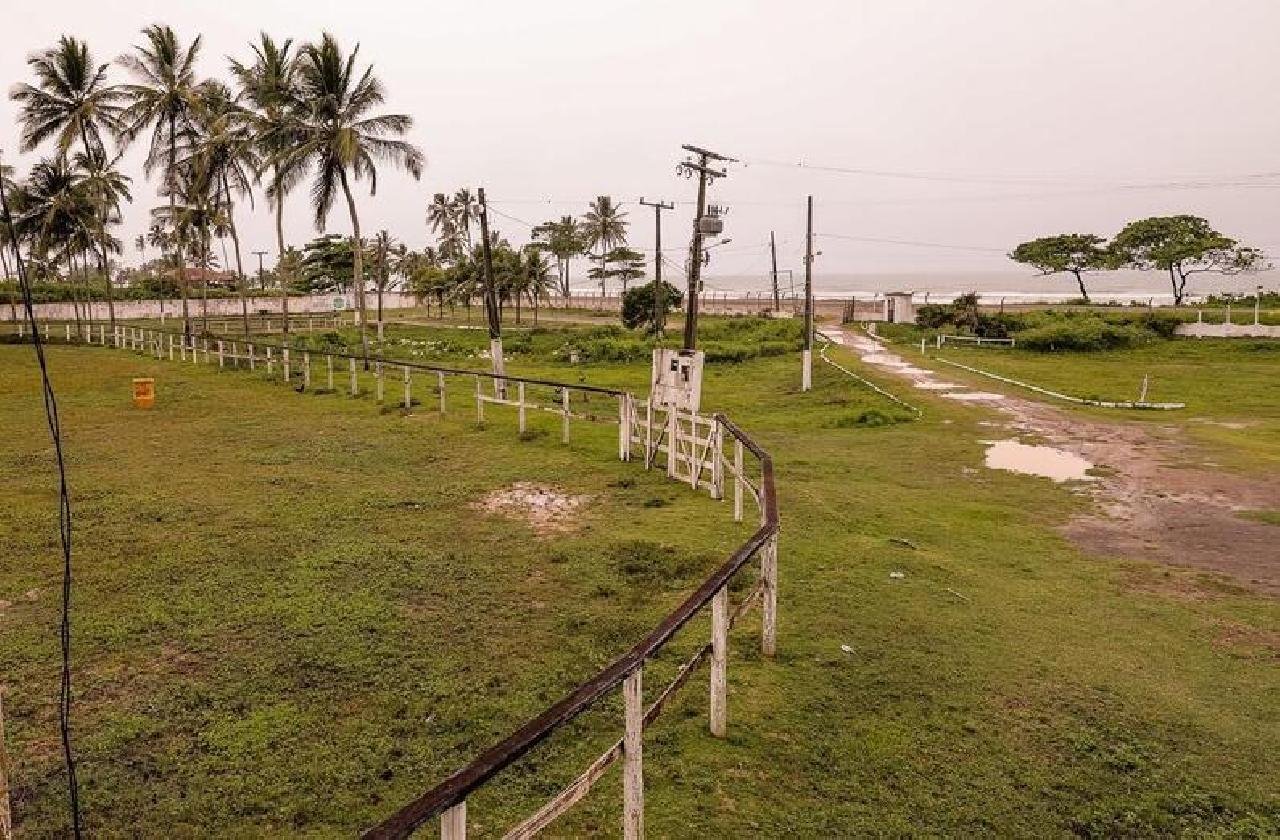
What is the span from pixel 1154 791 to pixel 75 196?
1766 inches

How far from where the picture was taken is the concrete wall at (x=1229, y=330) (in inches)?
1307

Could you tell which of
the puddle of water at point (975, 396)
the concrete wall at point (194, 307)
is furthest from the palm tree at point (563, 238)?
the puddle of water at point (975, 396)

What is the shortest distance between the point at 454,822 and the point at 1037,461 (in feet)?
45.6

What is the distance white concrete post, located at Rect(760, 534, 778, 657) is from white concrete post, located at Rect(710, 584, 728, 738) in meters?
0.84

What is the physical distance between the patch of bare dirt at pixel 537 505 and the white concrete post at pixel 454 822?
686 cm

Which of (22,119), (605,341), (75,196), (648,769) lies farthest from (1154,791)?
(75,196)

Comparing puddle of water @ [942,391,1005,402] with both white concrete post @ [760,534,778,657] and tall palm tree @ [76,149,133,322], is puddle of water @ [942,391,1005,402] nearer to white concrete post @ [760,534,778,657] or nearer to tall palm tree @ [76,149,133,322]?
white concrete post @ [760,534,778,657]

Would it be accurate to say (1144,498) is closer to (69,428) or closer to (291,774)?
(291,774)

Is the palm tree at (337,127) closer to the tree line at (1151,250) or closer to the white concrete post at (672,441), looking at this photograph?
the white concrete post at (672,441)

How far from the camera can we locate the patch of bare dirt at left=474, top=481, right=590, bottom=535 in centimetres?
979

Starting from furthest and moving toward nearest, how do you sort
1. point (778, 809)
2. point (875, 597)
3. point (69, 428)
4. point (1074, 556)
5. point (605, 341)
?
1. point (605, 341)
2. point (69, 428)
3. point (1074, 556)
4. point (875, 597)
5. point (778, 809)

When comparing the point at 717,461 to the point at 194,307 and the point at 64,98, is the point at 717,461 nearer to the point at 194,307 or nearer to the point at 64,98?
the point at 64,98

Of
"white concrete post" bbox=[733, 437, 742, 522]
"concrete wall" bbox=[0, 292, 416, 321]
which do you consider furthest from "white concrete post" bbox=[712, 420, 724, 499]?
"concrete wall" bbox=[0, 292, 416, 321]

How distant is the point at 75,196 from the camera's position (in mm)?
37125
